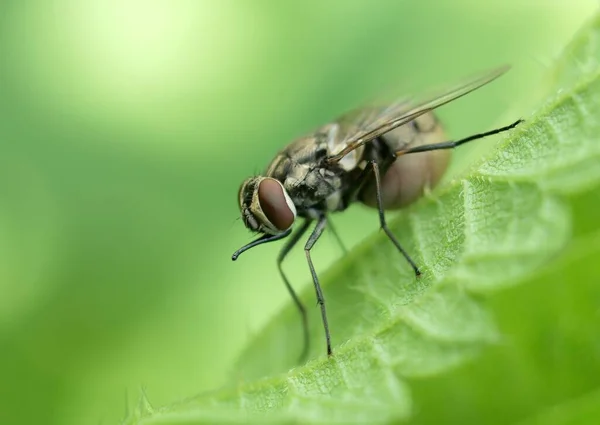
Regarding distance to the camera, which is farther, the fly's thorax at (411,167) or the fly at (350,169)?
the fly's thorax at (411,167)

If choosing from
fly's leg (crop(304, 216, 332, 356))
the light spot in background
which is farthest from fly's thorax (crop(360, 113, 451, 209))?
the light spot in background

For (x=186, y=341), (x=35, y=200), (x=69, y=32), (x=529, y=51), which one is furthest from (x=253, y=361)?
(x=69, y=32)

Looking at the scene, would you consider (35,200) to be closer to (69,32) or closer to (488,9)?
(69,32)

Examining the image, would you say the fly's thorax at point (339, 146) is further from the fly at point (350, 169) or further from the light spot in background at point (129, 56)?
the light spot in background at point (129, 56)

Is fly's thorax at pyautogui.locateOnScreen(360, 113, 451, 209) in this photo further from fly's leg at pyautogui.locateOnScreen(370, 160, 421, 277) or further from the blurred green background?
the blurred green background

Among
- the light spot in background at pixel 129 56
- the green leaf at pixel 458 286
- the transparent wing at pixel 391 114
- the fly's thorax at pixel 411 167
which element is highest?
the light spot in background at pixel 129 56

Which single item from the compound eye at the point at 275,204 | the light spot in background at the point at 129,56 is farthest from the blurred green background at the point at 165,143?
the compound eye at the point at 275,204
